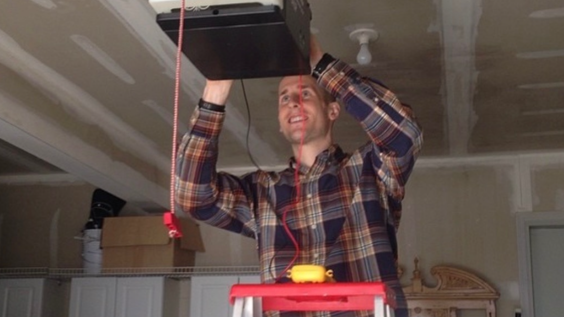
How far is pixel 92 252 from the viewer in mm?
4164

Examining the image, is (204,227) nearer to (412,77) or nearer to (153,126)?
(153,126)

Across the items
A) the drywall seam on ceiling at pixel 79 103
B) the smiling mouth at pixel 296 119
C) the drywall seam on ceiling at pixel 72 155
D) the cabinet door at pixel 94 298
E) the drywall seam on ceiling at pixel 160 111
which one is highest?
the drywall seam on ceiling at pixel 160 111

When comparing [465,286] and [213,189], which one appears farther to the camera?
[465,286]

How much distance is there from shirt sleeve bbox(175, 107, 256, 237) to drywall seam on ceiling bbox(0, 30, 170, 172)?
114 centimetres

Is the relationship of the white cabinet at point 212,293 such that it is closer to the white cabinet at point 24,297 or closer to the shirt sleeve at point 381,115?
the white cabinet at point 24,297

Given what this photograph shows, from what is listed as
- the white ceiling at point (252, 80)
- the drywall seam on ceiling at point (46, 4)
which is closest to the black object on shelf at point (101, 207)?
the white ceiling at point (252, 80)

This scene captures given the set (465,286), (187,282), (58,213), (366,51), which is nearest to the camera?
(366,51)

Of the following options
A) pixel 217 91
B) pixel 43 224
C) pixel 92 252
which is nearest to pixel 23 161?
pixel 43 224

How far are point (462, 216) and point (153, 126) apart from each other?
1.79m

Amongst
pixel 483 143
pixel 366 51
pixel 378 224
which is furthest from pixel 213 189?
pixel 483 143

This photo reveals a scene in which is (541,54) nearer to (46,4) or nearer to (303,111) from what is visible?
(303,111)

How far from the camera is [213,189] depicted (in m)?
1.72

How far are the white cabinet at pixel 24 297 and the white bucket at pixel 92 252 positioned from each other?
10.0 inches

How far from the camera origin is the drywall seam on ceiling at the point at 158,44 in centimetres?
221
